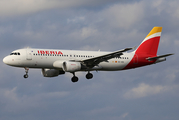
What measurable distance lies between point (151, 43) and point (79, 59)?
1569 cm

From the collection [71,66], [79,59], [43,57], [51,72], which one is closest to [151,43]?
Answer: [79,59]

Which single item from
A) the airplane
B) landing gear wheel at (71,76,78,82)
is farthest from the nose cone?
landing gear wheel at (71,76,78,82)

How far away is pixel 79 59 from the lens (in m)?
56.5

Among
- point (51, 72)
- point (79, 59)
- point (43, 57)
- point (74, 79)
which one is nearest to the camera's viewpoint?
point (43, 57)

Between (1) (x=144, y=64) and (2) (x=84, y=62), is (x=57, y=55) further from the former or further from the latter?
(1) (x=144, y=64)

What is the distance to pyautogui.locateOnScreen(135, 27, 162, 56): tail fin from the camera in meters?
63.0

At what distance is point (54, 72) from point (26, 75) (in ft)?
24.7

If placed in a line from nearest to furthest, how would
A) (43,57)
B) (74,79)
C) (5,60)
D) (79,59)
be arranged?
(5,60), (43,57), (79,59), (74,79)

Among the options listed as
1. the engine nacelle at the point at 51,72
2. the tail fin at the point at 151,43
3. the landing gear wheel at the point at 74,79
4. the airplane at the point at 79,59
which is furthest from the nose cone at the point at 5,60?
the tail fin at the point at 151,43

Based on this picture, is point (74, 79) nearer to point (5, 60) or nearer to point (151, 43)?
point (5, 60)

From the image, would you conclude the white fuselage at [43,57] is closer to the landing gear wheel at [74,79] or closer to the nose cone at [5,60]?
the nose cone at [5,60]

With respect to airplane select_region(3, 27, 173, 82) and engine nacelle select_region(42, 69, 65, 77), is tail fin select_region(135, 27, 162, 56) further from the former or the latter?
engine nacelle select_region(42, 69, 65, 77)

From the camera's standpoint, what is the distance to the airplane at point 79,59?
53.6 metres

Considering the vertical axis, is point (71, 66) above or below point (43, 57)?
below
